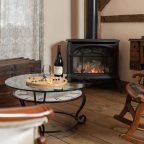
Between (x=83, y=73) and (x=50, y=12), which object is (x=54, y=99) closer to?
(x=83, y=73)

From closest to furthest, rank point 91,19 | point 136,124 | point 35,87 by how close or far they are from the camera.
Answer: point 136,124 → point 35,87 → point 91,19

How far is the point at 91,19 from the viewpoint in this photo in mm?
4816

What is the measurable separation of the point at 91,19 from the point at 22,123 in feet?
12.4

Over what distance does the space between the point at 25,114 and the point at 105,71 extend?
3.57 meters

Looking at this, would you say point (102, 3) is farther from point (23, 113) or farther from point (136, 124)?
point (23, 113)

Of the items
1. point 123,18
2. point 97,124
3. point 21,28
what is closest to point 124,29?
point 123,18

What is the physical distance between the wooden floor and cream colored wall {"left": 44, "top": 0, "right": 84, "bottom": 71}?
1.08 m

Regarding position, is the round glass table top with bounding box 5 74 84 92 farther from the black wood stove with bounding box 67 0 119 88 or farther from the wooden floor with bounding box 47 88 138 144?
the black wood stove with bounding box 67 0 119 88

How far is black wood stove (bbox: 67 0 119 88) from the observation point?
4613 millimetres

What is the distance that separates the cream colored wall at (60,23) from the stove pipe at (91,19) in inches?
12.2

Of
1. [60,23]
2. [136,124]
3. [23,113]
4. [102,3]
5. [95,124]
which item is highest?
[102,3]

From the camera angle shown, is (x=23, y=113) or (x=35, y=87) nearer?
(x=23, y=113)

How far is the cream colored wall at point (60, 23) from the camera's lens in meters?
4.86

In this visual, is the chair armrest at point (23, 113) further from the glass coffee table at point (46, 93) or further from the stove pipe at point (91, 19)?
the stove pipe at point (91, 19)
